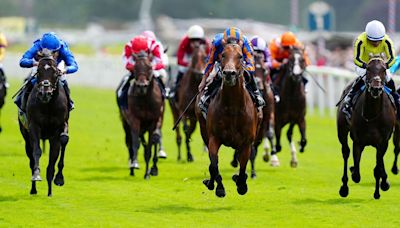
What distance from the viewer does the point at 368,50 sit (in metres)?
14.6

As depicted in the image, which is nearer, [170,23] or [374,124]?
[374,124]

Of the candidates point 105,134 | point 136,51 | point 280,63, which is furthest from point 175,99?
point 105,134

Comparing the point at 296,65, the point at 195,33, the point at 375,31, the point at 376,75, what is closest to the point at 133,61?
the point at 195,33

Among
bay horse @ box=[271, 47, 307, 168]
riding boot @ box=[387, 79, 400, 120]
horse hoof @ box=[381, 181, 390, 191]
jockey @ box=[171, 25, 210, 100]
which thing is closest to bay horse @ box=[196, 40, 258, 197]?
horse hoof @ box=[381, 181, 390, 191]

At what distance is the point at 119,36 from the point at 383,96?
39.9m

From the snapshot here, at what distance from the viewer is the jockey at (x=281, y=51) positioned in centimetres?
1992

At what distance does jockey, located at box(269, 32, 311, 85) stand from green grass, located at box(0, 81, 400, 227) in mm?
1628

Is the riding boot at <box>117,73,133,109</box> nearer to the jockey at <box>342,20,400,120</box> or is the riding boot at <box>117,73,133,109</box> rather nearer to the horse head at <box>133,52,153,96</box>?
the horse head at <box>133,52,153,96</box>

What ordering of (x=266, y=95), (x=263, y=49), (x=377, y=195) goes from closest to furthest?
(x=377, y=195), (x=266, y=95), (x=263, y=49)

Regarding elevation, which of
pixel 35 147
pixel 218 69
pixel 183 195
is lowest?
pixel 183 195

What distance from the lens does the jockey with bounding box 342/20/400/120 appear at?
14.4m

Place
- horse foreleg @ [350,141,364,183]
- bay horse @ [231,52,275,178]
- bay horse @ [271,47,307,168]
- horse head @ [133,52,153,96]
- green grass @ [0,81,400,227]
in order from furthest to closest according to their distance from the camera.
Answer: bay horse @ [271,47,307,168] → bay horse @ [231,52,275,178] → horse head @ [133,52,153,96] → horse foreleg @ [350,141,364,183] → green grass @ [0,81,400,227]

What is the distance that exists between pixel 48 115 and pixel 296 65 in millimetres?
6530

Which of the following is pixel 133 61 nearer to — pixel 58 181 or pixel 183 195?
pixel 183 195
